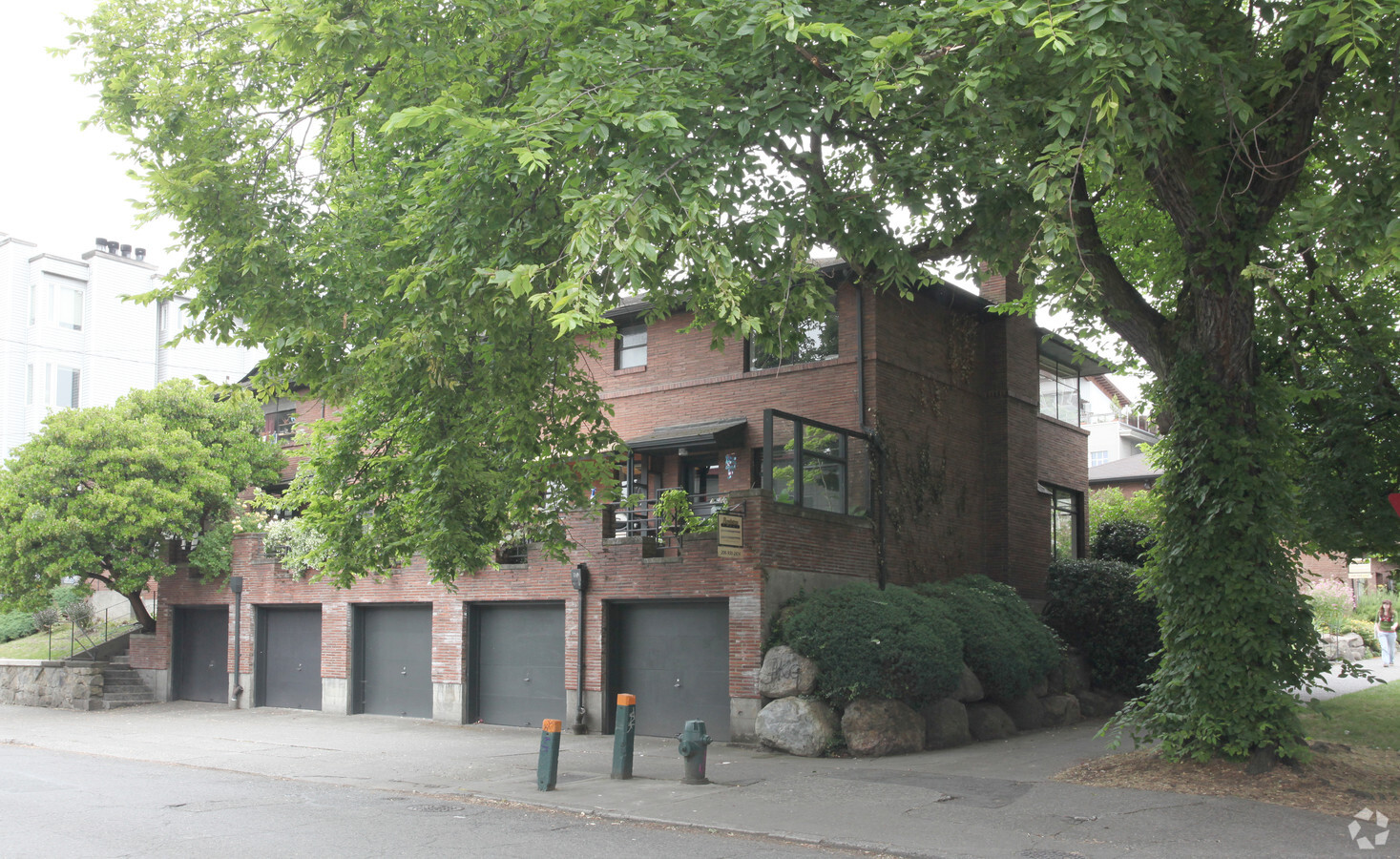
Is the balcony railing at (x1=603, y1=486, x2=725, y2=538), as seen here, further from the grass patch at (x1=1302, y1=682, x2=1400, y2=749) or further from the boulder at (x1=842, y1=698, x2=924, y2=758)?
the grass patch at (x1=1302, y1=682, x2=1400, y2=749)

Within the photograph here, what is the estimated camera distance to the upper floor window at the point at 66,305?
41281 millimetres

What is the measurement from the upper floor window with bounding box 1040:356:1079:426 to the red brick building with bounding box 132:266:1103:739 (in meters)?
0.08

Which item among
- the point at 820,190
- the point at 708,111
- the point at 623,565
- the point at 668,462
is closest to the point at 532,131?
the point at 708,111

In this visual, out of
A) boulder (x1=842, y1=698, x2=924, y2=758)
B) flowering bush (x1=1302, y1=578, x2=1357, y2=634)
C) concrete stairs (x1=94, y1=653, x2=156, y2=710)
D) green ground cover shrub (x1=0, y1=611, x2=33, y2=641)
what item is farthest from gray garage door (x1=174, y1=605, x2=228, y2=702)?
flowering bush (x1=1302, y1=578, x2=1357, y2=634)

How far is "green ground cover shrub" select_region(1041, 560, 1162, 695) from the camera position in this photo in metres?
20.5

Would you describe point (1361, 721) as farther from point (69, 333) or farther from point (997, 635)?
point (69, 333)

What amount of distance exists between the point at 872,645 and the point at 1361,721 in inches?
293

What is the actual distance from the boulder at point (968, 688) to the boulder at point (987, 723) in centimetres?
22

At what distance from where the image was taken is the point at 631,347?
22203 millimetres

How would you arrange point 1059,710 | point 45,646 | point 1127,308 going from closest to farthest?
1. point 1127,308
2. point 1059,710
3. point 45,646

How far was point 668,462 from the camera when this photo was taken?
70.5 feet

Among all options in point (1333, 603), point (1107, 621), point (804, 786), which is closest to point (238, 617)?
point (804, 786)

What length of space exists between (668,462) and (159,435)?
12.1 meters

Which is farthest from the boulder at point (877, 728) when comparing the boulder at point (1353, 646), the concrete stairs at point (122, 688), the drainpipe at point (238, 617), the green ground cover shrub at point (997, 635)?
the boulder at point (1353, 646)
